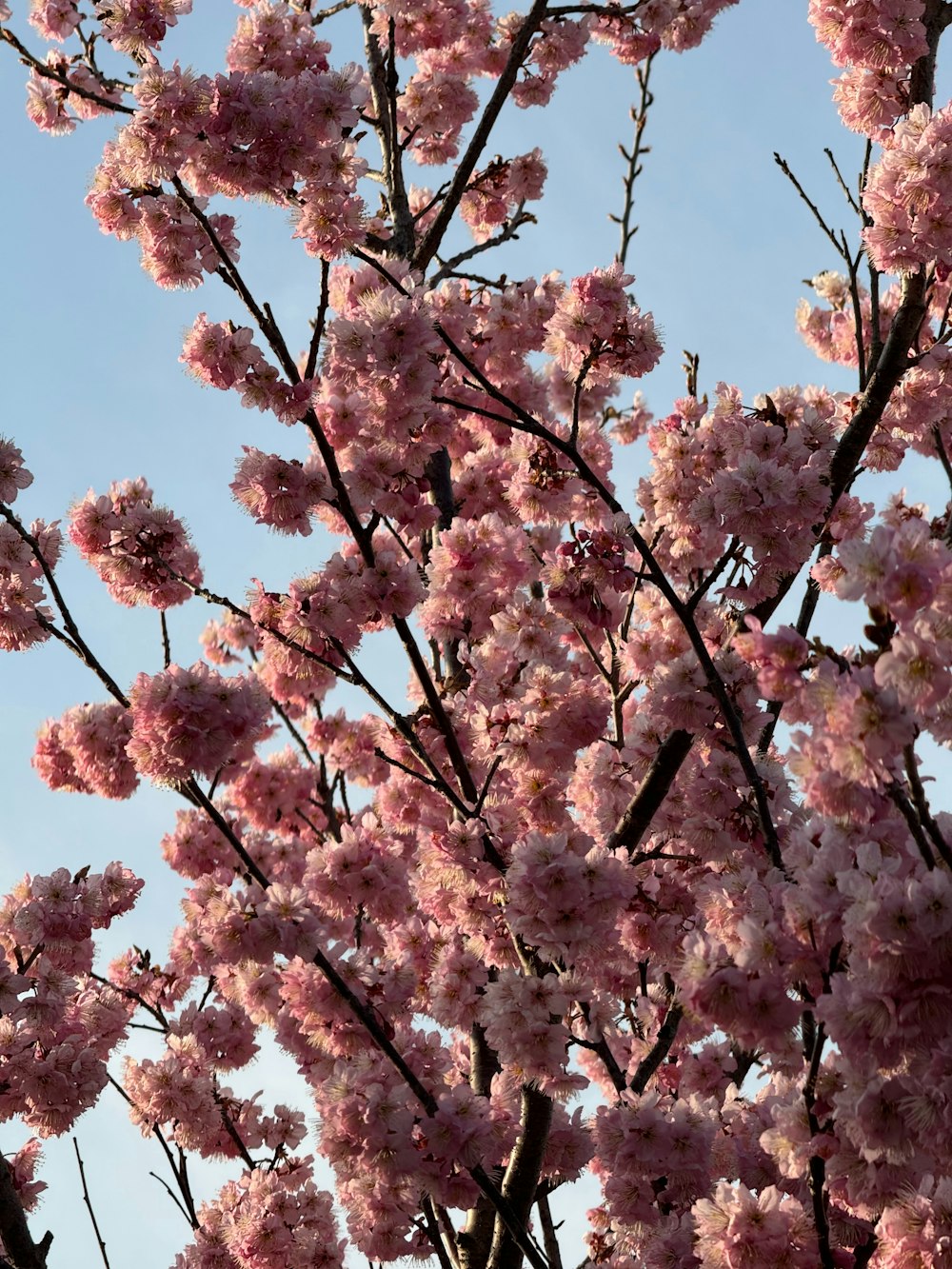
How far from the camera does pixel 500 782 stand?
5.56m

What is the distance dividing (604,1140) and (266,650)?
8.10 ft

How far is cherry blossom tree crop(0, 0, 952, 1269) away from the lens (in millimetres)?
3158

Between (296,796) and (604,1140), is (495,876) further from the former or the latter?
(296,796)

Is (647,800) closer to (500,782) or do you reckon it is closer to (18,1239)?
(500,782)

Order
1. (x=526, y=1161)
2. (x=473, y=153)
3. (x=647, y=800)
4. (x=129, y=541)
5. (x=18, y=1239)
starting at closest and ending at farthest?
(x=18, y=1239) → (x=526, y=1161) → (x=647, y=800) → (x=129, y=541) → (x=473, y=153)

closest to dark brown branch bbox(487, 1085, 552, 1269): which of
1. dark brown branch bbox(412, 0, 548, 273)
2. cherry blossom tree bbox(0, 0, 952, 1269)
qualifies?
cherry blossom tree bbox(0, 0, 952, 1269)

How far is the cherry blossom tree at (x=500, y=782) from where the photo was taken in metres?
3.16

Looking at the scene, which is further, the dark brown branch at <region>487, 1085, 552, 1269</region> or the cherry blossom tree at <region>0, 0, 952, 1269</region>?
the dark brown branch at <region>487, 1085, 552, 1269</region>

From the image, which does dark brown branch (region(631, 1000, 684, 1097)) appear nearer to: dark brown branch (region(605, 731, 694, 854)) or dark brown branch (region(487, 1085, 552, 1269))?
dark brown branch (region(487, 1085, 552, 1269))

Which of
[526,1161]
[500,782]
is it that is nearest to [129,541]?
[500,782]

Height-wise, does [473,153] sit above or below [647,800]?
above

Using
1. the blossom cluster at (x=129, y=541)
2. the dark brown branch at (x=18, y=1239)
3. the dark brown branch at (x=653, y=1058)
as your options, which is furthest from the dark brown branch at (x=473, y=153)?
the dark brown branch at (x=18, y=1239)

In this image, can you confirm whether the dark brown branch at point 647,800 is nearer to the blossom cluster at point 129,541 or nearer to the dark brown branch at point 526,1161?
the dark brown branch at point 526,1161

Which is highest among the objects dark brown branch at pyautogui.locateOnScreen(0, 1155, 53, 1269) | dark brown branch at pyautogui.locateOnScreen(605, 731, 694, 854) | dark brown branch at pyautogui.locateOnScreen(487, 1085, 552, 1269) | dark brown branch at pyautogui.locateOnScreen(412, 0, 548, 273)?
dark brown branch at pyautogui.locateOnScreen(412, 0, 548, 273)
